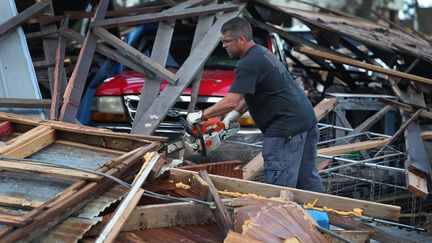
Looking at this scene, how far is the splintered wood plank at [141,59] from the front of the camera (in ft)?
19.6

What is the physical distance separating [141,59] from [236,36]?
1.69m

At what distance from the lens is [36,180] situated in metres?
3.80

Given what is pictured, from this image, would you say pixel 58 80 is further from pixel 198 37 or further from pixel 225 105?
pixel 225 105

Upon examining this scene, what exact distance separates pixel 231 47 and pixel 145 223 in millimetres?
1607

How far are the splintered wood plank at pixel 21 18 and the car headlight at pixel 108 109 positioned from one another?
1106 mm

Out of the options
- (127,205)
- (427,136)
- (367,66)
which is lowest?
(127,205)

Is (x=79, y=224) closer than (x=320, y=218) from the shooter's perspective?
Yes

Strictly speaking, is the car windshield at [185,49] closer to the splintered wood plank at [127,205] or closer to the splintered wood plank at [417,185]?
the splintered wood plank at [417,185]

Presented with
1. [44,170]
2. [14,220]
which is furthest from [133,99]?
[14,220]

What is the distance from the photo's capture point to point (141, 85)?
21.4 ft

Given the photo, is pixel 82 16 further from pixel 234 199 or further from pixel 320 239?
pixel 320 239

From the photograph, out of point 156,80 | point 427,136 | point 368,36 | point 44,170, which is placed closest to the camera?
point 44,170

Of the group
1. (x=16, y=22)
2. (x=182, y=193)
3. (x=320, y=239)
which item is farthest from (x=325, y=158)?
(x=16, y=22)

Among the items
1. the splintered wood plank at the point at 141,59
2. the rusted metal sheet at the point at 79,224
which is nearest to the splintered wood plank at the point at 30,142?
the rusted metal sheet at the point at 79,224
